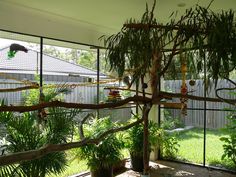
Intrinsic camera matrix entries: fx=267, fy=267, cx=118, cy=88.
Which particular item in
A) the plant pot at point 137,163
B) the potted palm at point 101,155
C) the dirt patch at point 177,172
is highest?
the potted palm at point 101,155

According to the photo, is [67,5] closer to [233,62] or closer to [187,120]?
[233,62]

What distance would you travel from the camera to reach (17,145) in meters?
2.66

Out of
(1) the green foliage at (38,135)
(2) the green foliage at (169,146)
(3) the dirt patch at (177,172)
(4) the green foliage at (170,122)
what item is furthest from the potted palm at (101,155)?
(4) the green foliage at (170,122)

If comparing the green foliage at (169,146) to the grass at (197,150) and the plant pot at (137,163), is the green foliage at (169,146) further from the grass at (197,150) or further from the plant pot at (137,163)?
the plant pot at (137,163)

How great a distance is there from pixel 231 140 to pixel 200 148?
130 cm

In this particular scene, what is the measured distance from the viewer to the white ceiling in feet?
10.6

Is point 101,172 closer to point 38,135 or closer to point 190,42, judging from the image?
point 38,135

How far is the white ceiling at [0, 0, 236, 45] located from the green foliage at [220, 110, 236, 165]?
1962 millimetres

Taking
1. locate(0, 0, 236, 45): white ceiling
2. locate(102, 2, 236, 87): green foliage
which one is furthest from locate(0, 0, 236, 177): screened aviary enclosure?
locate(0, 0, 236, 45): white ceiling

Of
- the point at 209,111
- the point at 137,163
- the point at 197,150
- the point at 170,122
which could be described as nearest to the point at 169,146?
the point at 170,122

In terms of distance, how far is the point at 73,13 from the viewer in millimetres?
3656

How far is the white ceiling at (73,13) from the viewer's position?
3230 mm

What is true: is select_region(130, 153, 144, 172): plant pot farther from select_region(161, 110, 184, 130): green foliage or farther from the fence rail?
the fence rail

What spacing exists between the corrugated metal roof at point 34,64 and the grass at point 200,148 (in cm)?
241
